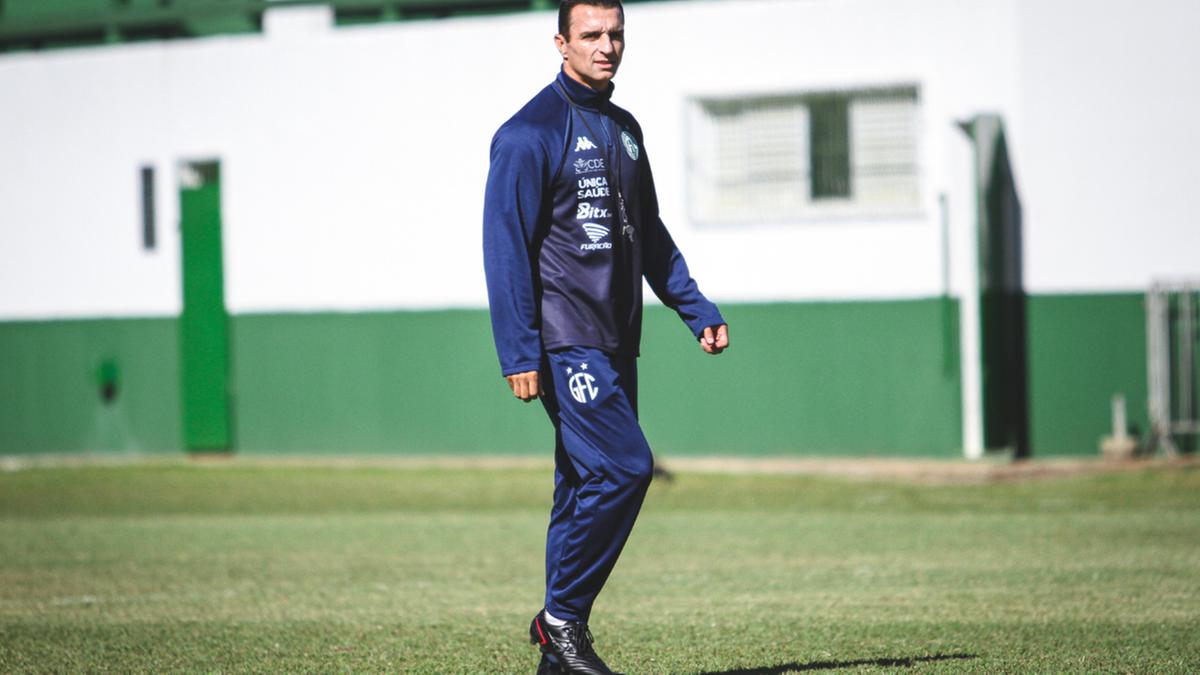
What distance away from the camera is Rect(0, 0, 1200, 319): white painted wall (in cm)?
1819

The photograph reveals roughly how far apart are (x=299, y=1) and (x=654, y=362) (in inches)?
247

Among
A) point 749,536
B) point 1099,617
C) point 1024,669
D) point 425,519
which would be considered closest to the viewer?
point 1024,669

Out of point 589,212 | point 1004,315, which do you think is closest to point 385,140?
point 1004,315

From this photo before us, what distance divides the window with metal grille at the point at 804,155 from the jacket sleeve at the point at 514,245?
1329cm

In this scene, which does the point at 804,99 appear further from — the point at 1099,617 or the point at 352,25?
the point at 1099,617

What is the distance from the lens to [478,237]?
2058 centimetres

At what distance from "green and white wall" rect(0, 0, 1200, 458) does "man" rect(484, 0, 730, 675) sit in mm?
12522

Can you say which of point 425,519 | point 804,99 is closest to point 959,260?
point 804,99

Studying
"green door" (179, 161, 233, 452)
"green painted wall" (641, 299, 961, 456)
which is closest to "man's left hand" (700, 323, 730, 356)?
"green painted wall" (641, 299, 961, 456)

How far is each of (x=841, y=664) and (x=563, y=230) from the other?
200cm

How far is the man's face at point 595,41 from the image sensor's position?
5988 millimetres

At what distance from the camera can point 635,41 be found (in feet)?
65.1

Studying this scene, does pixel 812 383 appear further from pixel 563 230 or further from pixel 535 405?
pixel 563 230

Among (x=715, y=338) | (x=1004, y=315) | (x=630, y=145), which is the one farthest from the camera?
(x=1004, y=315)
